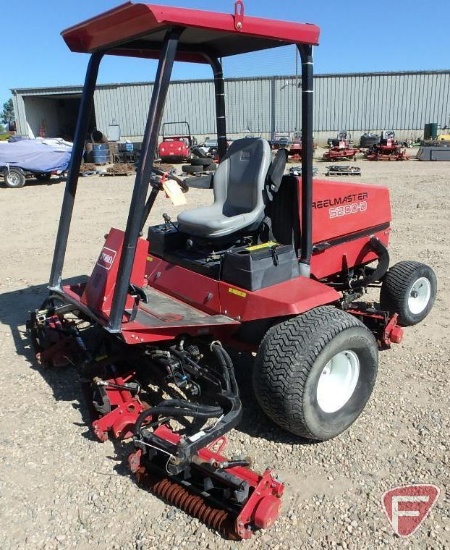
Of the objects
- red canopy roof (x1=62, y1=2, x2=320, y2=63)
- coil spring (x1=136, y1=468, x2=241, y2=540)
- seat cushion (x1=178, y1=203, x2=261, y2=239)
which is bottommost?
coil spring (x1=136, y1=468, x2=241, y2=540)

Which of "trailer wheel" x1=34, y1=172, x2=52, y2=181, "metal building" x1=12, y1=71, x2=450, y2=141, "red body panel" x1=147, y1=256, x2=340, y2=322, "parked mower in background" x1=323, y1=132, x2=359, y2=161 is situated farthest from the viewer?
"metal building" x1=12, y1=71, x2=450, y2=141

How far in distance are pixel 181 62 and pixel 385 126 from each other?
84.1 feet

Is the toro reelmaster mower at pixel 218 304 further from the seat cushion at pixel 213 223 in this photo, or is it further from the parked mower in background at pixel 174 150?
the parked mower in background at pixel 174 150

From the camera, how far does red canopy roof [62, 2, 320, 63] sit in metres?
2.23

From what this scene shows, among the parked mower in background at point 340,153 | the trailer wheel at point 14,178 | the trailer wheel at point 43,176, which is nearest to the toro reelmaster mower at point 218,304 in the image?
the trailer wheel at point 14,178

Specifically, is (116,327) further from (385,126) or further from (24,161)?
(385,126)

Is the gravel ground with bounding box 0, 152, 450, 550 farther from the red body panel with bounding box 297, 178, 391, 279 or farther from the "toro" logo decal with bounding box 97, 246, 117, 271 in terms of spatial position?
the "toro" logo decal with bounding box 97, 246, 117, 271

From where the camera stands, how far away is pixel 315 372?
255 centimetres

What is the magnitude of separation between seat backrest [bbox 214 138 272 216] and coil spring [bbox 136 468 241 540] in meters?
1.71

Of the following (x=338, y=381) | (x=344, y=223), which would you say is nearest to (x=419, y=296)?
(x=344, y=223)

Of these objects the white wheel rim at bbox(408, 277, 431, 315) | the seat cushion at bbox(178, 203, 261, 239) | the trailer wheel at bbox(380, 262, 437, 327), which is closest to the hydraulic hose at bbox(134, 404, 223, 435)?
the seat cushion at bbox(178, 203, 261, 239)

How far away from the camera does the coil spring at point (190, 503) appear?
2111mm

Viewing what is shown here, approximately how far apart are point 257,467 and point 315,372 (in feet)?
1.85

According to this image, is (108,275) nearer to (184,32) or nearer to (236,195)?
(236,195)
